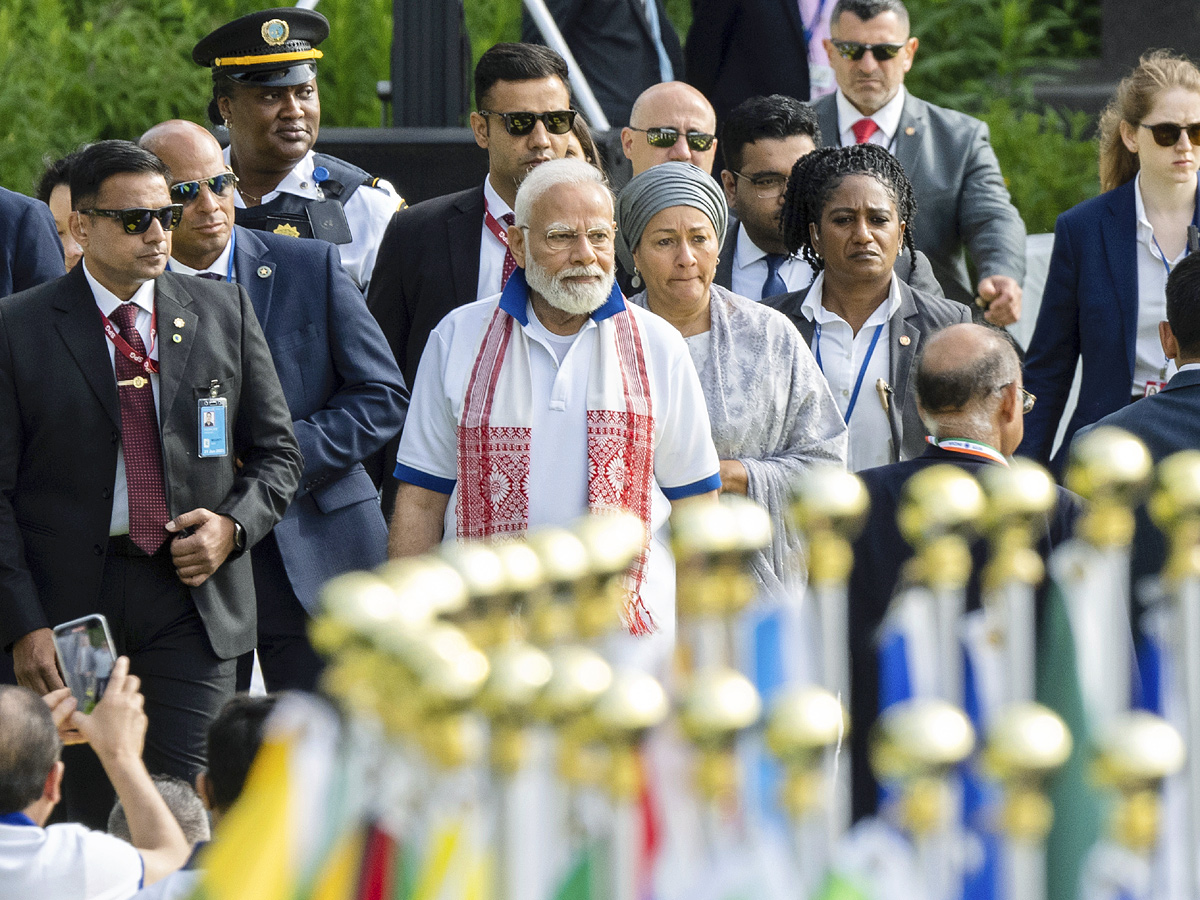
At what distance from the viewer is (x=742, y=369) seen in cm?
404

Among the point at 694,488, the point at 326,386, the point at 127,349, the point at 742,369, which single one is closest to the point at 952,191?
the point at 742,369

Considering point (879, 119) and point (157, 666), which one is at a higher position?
point (879, 119)

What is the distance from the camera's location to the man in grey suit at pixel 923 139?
224 inches

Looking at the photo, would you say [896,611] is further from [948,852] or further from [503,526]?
[503,526]

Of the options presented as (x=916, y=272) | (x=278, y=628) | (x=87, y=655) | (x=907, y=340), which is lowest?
(x=278, y=628)

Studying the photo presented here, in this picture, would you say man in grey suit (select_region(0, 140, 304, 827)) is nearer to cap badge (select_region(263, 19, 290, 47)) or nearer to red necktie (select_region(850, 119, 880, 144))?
cap badge (select_region(263, 19, 290, 47))

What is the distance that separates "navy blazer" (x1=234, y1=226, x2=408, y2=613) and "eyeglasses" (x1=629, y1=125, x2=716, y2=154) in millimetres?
1350

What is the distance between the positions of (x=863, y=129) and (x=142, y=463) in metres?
2.92

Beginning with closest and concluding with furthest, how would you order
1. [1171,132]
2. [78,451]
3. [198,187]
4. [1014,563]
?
[1014,563] < [78,451] < [198,187] < [1171,132]

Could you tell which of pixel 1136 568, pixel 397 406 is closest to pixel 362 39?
pixel 397 406

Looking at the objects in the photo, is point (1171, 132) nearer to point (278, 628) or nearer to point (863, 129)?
point (863, 129)

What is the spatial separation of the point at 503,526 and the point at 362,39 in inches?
222

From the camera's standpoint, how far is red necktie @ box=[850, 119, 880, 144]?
229 inches

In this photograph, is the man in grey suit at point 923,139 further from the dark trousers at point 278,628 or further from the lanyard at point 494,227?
the dark trousers at point 278,628
